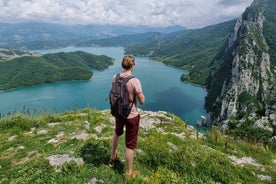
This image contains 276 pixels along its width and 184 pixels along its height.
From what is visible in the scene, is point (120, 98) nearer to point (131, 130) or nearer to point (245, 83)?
point (131, 130)

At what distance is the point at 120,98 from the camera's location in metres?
6.36

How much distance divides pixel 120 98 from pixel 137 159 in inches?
90.2

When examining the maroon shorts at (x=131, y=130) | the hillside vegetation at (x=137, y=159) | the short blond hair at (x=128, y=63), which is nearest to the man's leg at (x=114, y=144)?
the hillside vegetation at (x=137, y=159)

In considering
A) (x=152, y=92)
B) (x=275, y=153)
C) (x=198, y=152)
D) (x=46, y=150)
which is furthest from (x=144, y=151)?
(x=152, y=92)

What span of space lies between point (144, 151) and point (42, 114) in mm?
8457

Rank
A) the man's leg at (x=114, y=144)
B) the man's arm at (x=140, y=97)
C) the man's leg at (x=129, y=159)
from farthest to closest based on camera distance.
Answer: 1. the man's leg at (x=114, y=144)
2. the man's leg at (x=129, y=159)
3. the man's arm at (x=140, y=97)

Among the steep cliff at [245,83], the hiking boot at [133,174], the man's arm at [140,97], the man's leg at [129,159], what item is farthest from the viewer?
the steep cliff at [245,83]

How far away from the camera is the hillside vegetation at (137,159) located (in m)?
6.55

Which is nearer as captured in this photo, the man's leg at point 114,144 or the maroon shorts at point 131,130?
the maroon shorts at point 131,130

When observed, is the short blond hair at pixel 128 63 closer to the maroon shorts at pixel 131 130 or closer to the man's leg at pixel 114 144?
the maroon shorts at pixel 131 130

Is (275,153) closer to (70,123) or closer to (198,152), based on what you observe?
(198,152)

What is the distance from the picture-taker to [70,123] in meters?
12.7

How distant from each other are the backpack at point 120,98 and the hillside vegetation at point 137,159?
1582mm

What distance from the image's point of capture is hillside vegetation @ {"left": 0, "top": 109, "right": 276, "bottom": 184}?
21.5ft
